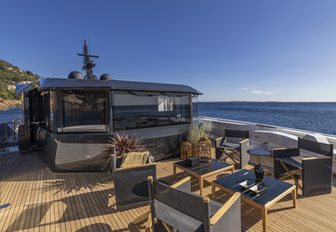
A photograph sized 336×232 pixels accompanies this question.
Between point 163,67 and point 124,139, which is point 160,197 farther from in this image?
point 163,67

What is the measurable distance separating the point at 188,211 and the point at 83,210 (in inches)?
77.8

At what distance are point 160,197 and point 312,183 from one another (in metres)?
2.78

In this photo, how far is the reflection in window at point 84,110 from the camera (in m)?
4.41

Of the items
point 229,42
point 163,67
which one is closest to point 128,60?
point 163,67

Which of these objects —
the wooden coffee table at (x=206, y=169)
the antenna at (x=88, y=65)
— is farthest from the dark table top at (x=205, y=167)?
the antenna at (x=88, y=65)

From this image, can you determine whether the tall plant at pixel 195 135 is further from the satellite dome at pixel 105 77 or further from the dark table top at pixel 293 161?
the satellite dome at pixel 105 77

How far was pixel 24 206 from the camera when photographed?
2852 mm

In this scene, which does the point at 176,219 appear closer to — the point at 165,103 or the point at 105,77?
the point at 165,103

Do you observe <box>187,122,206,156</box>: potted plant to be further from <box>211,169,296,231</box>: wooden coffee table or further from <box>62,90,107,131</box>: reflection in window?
<box>62,90,107,131</box>: reflection in window

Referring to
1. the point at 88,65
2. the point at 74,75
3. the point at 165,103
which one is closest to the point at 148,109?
the point at 165,103

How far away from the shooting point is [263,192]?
2383mm

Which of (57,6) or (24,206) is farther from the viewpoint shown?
(57,6)

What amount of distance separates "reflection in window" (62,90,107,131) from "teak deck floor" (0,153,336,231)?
4.01ft

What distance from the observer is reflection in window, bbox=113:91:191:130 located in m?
4.70
